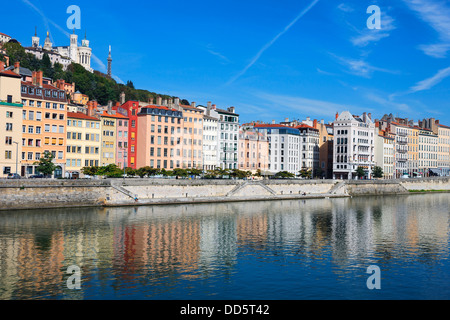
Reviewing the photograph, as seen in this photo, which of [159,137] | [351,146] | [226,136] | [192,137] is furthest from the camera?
[351,146]

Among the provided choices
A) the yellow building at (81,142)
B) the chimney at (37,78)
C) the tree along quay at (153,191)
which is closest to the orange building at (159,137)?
the yellow building at (81,142)

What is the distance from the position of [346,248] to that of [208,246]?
12.3 m

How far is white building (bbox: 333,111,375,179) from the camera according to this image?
456ft

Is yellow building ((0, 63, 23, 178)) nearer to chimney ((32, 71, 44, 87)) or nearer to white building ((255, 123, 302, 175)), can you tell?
chimney ((32, 71, 44, 87))

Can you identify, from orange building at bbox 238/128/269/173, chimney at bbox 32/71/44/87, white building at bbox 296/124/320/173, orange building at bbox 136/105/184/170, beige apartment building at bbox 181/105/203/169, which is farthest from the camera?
white building at bbox 296/124/320/173

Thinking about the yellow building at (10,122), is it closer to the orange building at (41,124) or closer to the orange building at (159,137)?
the orange building at (41,124)

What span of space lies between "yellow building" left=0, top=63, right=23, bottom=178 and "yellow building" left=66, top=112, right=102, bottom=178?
1123cm

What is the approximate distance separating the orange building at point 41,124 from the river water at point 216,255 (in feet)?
66.8

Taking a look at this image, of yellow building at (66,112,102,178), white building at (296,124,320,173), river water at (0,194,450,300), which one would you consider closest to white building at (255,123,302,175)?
white building at (296,124,320,173)

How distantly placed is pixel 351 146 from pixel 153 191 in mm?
77206

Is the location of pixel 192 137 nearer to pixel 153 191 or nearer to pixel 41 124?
pixel 153 191

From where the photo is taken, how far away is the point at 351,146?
139m

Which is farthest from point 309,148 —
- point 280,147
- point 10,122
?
point 10,122

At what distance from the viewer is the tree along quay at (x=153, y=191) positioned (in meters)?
65.2
